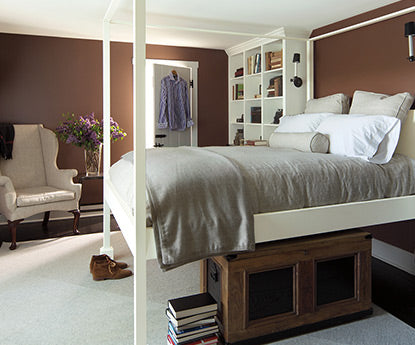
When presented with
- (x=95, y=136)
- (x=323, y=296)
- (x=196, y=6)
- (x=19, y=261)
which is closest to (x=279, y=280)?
(x=323, y=296)

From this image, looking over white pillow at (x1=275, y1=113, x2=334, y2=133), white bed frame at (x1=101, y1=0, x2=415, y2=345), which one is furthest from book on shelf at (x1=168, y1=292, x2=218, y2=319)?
white pillow at (x1=275, y1=113, x2=334, y2=133)

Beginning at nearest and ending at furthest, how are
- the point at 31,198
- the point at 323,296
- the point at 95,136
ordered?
the point at 323,296 < the point at 31,198 < the point at 95,136

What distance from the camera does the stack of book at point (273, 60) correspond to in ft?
15.4

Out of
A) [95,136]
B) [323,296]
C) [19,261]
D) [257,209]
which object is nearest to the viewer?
[257,209]

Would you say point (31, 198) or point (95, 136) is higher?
point (95, 136)

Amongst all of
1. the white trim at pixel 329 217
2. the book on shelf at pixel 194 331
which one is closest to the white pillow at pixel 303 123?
the white trim at pixel 329 217

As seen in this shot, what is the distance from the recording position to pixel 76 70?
527 centimetres

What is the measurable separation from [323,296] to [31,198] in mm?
2931

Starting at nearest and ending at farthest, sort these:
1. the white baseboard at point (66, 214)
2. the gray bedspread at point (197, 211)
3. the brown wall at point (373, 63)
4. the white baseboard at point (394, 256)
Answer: the gray bedspread at point (197, 211), the white baseboard at point (394, 256), the brown wall at point (373, 63), the white baseboard at point (66, 214)

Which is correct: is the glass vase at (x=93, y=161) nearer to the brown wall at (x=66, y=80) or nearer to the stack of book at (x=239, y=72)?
the brown wall at (x=66, y=80)

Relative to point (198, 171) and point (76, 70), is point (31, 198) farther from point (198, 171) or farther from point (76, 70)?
point (198, 171)

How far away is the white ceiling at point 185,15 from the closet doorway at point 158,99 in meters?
0.67

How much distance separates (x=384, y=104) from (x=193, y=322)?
2.25m

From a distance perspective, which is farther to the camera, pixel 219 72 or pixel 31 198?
pixel 219 72
